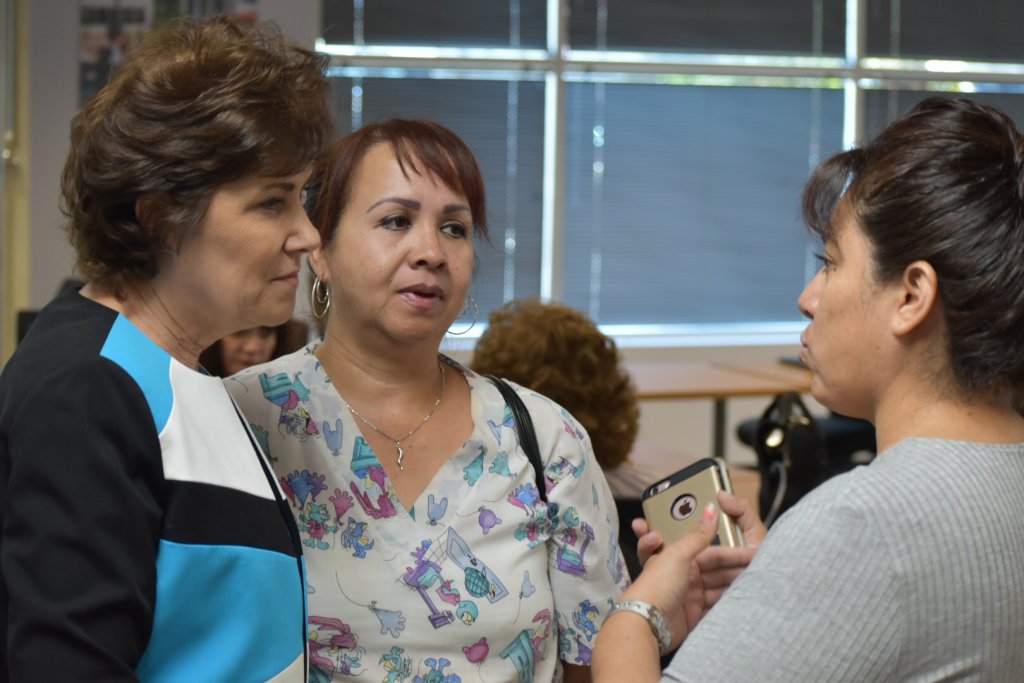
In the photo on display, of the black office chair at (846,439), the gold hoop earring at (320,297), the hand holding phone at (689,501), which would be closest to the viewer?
the hand holding phone at (689,501)

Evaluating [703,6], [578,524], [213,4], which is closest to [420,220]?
[578,524]

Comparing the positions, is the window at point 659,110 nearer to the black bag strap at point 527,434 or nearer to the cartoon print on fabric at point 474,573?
the black bag strap at point 527,434

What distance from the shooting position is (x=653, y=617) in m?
1.31

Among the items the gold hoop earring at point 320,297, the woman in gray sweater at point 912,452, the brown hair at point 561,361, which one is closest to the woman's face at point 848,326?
the woman in gray sweater at point 912,452

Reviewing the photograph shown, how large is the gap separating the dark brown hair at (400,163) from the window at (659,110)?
449 centimetres

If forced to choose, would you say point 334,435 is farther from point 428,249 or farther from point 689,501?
point 689,501

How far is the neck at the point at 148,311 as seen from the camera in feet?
3.78

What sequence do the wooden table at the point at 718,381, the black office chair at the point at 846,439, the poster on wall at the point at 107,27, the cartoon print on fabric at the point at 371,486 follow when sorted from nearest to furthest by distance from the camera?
1. the cartoon print on fabric at the point at 371,486
2. the wooden table at the point at 718,381
3. the black office chair at the point at 846,439
4. the poster on wall at the point at 107,27

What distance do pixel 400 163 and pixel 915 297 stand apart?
2.70ft

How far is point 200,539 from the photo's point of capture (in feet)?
3.50

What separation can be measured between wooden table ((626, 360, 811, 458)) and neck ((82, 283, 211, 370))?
12.0 ft

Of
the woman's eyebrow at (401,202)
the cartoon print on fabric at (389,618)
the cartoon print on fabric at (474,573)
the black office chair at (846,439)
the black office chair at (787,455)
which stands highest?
the woman's eyebrow at (401,202)

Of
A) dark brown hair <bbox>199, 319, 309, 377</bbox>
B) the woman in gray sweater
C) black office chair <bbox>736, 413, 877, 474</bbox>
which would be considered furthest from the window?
the woman in gray sweater

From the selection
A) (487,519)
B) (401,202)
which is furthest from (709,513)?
(401,202)
